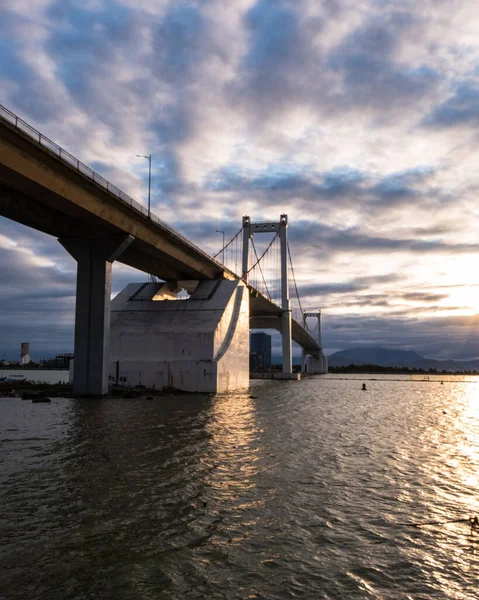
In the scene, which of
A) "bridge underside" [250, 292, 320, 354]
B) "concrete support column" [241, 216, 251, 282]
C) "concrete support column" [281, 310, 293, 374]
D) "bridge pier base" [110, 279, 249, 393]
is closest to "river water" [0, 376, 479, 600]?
"bridge pier base" [110, 279, 249, 393]

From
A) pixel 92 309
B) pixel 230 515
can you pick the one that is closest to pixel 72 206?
pixel 92 309

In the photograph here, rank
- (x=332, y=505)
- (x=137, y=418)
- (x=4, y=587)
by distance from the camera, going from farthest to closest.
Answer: (x=137, y=418), (x=332, y=505), (x=4, y=587)

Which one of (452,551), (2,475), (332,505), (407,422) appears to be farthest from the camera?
(407,422)

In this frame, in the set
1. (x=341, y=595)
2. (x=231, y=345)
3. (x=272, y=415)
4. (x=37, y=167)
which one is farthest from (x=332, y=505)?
(x=231, y=345)

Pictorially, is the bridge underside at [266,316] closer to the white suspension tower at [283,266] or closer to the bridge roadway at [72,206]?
the white suspension tower at [283,266]

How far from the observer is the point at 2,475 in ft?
39.5

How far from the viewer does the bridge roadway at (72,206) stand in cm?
2428

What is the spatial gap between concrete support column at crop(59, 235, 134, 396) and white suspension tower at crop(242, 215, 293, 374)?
168 feet

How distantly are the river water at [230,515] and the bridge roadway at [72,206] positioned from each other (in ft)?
42.8

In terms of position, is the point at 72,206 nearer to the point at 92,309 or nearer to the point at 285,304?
the point at 92,309

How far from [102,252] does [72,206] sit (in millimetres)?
6605

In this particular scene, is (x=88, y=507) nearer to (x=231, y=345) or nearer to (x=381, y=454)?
(x=381, y=454)

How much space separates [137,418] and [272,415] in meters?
8.11

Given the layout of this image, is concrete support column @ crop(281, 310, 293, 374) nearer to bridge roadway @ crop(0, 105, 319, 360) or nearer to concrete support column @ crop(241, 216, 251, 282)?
concrete support column @ crop(241, 216, 251, 282)
